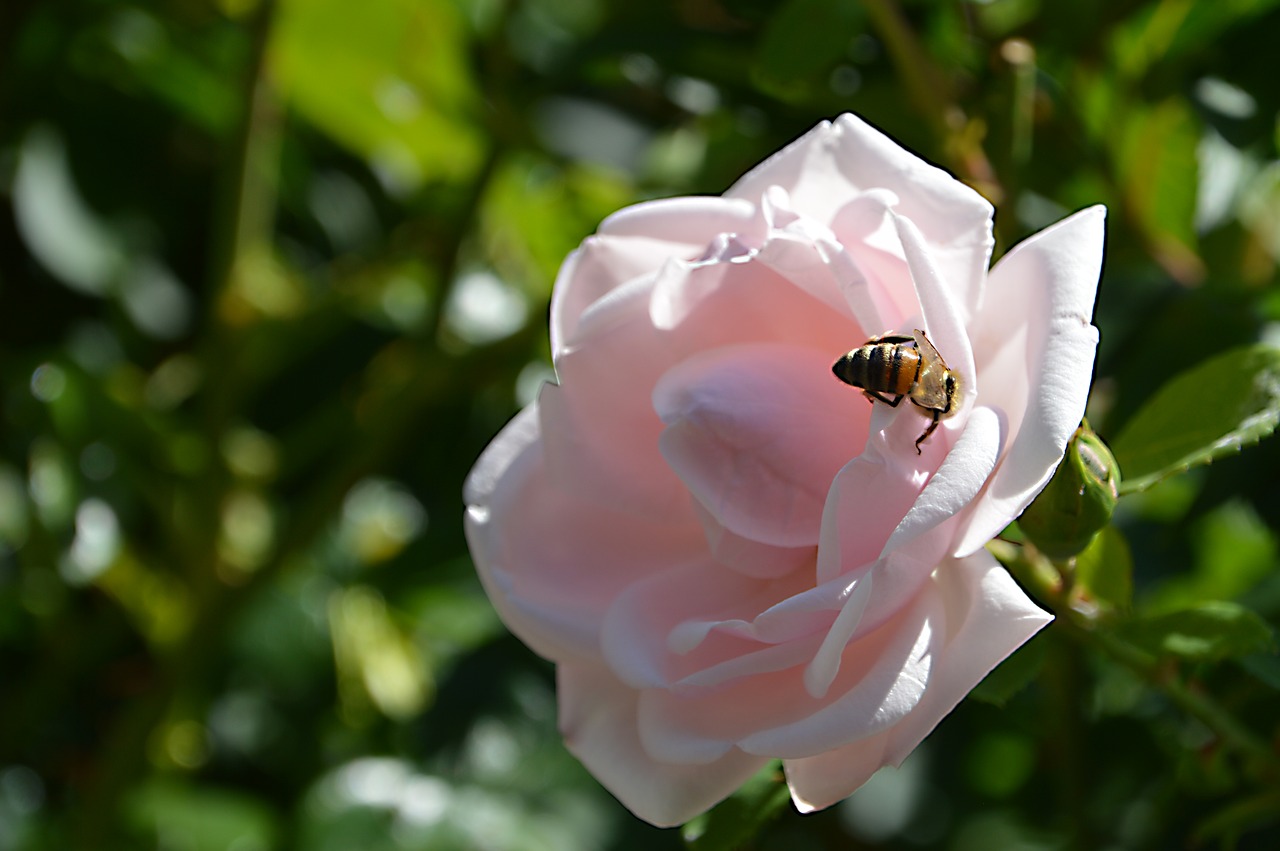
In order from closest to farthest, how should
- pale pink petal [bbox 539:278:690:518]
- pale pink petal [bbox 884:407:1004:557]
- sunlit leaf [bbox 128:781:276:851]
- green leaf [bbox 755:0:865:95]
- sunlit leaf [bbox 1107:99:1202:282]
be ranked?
1. pale pink petal [bbox 884:407:1004:557]
2. pale pink petal [bbox 539:278:690:518]
3. green leaf [bbox 755:0:865:95]
4. sunlit leaf [bbox 1107:99:1202:282]
5. sunlit leaf [bbox 128:781:276:851]

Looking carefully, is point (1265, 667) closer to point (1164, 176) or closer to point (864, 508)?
point (864, 508)

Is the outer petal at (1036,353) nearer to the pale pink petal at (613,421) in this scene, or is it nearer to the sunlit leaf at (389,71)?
the pale pink petal at (613,421)

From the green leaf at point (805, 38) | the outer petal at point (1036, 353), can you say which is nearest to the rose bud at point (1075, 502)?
the outer petal at point (1036, 353)

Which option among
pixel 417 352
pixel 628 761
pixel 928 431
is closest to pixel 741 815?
pixel 628 761

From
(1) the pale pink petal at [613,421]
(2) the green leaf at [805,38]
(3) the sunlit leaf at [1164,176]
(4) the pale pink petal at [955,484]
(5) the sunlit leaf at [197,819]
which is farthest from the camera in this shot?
(5) the sunlit leaf at [197,819]

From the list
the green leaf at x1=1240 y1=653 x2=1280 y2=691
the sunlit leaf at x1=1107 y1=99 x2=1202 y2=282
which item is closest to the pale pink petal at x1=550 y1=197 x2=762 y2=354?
the green leaf at x1=1240 y1=653 x2=1280 y2=691

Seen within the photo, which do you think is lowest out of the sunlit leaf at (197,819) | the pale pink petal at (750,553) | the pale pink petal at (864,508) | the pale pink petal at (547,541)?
the sunlit leaf at (197,819)

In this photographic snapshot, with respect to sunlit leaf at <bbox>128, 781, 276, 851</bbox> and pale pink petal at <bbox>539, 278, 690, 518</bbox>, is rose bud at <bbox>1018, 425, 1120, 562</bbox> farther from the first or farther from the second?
sunlit leaf at <bbox>128, 781, 276, 851</bbox>
